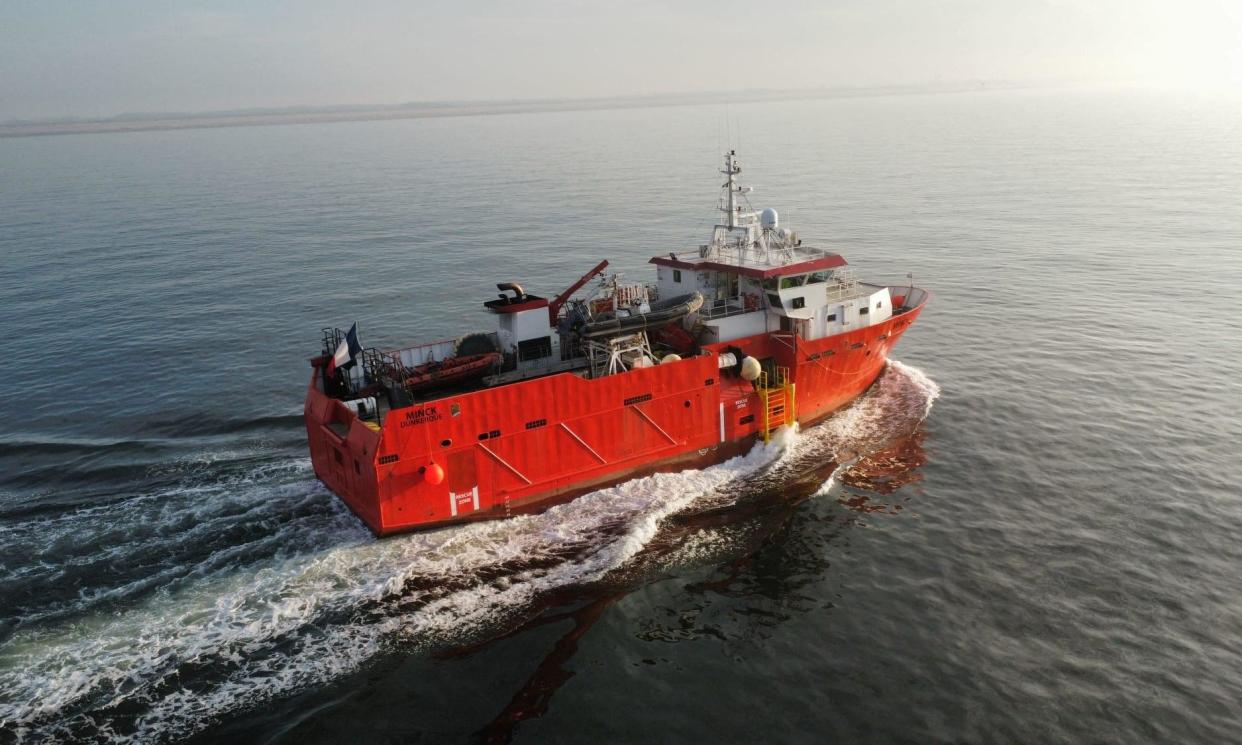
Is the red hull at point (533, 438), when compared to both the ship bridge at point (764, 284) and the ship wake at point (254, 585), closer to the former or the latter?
the ship wake at point (254, 585)

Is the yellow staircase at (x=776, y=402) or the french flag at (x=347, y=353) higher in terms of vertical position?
the french flag at (x=347, y=353)

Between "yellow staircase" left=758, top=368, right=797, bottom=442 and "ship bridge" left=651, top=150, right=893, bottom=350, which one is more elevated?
"ship bridge" left=651, top=150, right=893, bottom=350

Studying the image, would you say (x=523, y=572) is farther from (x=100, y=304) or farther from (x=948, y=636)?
(x=100, y=304)

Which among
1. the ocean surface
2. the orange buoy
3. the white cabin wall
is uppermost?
the white cabin wall

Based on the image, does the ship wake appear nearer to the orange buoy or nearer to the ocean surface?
the ocean surface

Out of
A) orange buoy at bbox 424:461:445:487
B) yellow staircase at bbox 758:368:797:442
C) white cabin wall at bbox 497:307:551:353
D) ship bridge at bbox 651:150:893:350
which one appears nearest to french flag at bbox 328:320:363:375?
orange buoy at bbox 424:461:445:487

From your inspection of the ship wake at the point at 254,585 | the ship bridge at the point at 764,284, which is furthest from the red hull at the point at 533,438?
the ship bridge at the point at 764,284
